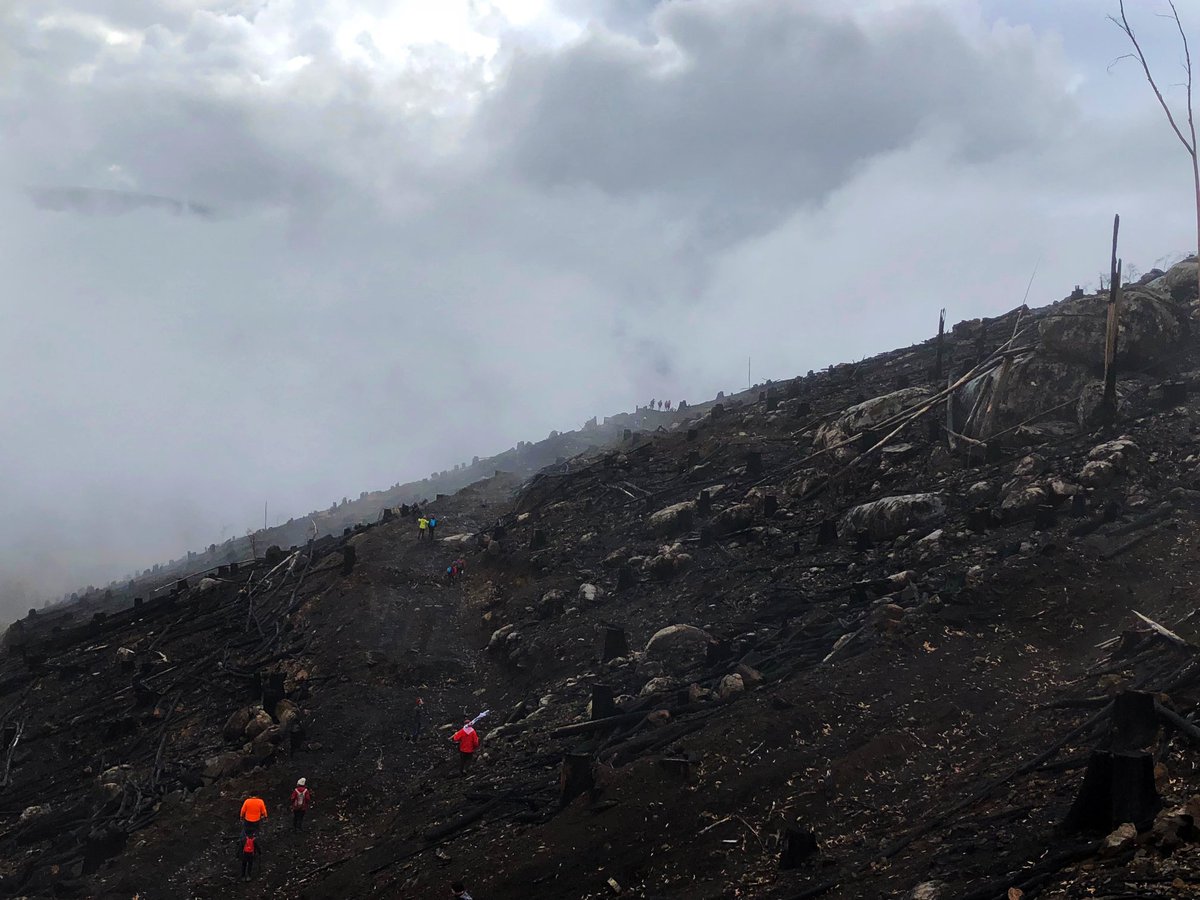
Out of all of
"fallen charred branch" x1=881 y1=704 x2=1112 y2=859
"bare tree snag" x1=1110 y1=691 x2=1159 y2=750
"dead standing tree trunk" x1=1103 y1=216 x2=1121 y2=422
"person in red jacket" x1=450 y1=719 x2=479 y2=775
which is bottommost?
"person in red jacket" x1=450 y1=719 x2=479 y2=775

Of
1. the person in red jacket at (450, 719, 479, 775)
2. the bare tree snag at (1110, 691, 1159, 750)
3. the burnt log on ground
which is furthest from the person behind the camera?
the person in red jacket at (450, 719, 479, 775)

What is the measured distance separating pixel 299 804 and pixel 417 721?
3706 mm

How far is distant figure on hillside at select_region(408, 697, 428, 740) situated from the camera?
1727 cm

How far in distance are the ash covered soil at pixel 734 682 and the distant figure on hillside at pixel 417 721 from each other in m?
0.35

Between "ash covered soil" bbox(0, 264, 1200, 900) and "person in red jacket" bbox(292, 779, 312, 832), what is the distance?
231 millimetres

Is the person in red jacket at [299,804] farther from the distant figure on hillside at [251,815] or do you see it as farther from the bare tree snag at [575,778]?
the bare tree snag at [575,778]

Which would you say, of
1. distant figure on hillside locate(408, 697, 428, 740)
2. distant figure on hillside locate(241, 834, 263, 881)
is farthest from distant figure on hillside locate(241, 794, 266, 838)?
distant figure on hillside locate(408, 697, 428, 740)

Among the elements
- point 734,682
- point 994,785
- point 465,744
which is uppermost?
point 734,682

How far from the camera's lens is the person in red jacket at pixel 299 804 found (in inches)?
557

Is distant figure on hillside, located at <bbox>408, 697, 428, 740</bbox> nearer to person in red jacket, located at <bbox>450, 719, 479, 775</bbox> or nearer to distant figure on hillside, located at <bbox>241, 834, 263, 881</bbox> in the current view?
person in red jacket, located at <bbox>450, 719, 479, 775</bbox>

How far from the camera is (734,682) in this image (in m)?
13.1

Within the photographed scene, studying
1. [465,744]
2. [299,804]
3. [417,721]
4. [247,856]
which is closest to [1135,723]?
[465,744]

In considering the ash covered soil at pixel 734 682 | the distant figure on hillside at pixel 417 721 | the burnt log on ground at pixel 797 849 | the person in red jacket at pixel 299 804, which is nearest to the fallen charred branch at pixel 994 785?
the ash covered soil at pixel 734 682

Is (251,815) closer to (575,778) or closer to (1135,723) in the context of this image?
(575,778)
